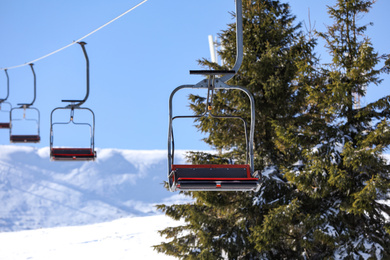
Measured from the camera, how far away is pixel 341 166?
39.4 feet

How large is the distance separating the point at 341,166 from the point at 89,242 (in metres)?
14.7

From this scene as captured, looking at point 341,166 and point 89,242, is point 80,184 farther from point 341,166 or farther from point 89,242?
point 341,166

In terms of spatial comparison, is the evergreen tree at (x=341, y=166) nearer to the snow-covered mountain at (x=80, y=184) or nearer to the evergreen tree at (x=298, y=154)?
the evergreen tree at (x=298, y=154)

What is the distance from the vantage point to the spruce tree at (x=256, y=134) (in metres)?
12.9

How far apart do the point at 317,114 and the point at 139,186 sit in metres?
97.4

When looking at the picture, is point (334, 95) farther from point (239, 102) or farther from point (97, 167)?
point (97, 167)

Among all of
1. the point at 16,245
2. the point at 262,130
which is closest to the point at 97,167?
the point at 16,245

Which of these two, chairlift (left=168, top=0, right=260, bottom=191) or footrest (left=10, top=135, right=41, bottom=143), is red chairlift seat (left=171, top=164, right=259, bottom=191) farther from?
footrest (left=10, top=135, right=41, bottom=143)

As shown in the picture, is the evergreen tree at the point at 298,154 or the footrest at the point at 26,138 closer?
the evergreen tree at the point at 298,154

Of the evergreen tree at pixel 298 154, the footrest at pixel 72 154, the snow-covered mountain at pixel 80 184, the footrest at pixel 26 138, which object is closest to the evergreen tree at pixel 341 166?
the evergreen tree at pixel 298 154

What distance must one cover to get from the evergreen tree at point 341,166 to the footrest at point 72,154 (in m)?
3.95

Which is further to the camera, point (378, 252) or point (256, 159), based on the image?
point (256, 159)

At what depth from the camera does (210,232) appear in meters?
13.1

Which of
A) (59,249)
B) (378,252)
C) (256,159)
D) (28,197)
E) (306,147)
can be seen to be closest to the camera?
(378,252)
